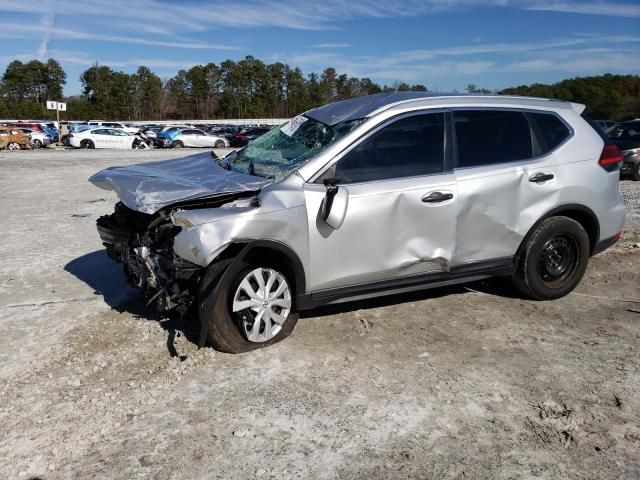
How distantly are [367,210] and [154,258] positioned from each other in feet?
5.38

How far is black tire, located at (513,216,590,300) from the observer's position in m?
5.14

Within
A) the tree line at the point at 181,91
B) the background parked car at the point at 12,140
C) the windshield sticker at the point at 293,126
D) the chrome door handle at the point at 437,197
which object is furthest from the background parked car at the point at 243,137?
the tree line at the point at 181,91

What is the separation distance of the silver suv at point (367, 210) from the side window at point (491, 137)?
0.03ft

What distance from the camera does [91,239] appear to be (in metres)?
7.92

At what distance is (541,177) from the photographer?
16.5 ft

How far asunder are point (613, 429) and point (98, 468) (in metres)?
2.87

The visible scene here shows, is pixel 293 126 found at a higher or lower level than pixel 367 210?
higher

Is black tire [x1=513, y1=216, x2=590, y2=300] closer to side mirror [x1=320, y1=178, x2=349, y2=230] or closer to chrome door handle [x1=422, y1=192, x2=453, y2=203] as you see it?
chrome door handle [x1=422, y1=192, x2=453, y2=203]

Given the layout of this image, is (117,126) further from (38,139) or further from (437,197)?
(437,197)

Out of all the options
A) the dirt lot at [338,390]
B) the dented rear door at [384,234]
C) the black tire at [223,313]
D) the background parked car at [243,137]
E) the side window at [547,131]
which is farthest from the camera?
the background parked car at [243,137]

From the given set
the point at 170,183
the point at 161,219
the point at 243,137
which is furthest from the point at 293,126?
the point at 243,137

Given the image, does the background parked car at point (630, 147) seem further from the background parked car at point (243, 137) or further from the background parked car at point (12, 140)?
the background parked car at point (12, 140)

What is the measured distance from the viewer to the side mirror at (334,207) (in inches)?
162

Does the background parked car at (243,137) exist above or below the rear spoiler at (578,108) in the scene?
below
